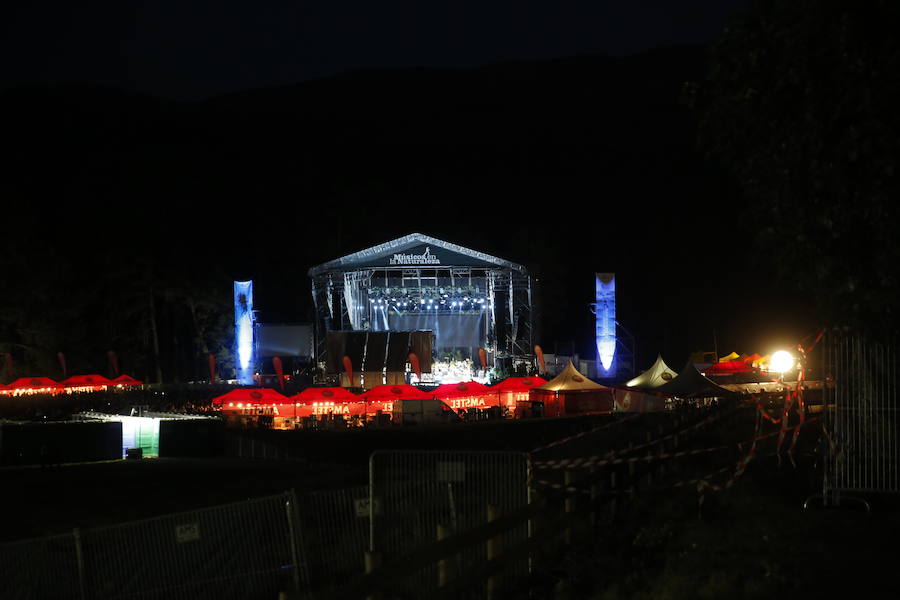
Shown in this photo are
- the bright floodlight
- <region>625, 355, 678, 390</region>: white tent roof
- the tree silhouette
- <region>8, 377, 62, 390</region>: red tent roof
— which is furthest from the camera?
<region>8, 377, 62, 390</region>: red tent roof

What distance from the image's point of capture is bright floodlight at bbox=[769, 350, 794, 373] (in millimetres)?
37688

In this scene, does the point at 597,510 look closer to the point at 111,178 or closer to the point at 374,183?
the point at 374,183

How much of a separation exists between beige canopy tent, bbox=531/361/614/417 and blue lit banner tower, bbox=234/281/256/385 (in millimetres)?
19105

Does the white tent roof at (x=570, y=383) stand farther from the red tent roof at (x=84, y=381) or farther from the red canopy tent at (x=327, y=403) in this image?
the red tent roof at (x=84, y=381)

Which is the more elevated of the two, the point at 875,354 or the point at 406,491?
the point at 875,354

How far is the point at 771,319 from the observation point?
65.9 metres

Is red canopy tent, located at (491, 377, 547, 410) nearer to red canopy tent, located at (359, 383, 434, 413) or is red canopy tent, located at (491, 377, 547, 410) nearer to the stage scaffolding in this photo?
red canopy tent, located at (359, 383, 434, 413)

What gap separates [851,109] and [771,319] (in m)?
62.0

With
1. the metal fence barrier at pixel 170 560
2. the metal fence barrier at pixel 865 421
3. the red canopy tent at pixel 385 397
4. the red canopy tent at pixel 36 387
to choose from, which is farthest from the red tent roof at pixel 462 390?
the metal fence barrier at pixel 170 560

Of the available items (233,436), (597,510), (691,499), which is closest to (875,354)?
(691,499)

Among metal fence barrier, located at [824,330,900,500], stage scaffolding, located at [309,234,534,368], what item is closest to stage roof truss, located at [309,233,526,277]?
stage scaffolding, located at [309,234,534,368]

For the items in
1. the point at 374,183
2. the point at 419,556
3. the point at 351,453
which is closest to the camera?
the point at 419,556

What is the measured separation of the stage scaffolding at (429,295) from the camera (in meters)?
46.2

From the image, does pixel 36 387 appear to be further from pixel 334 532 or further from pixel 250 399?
pixel 334 532
